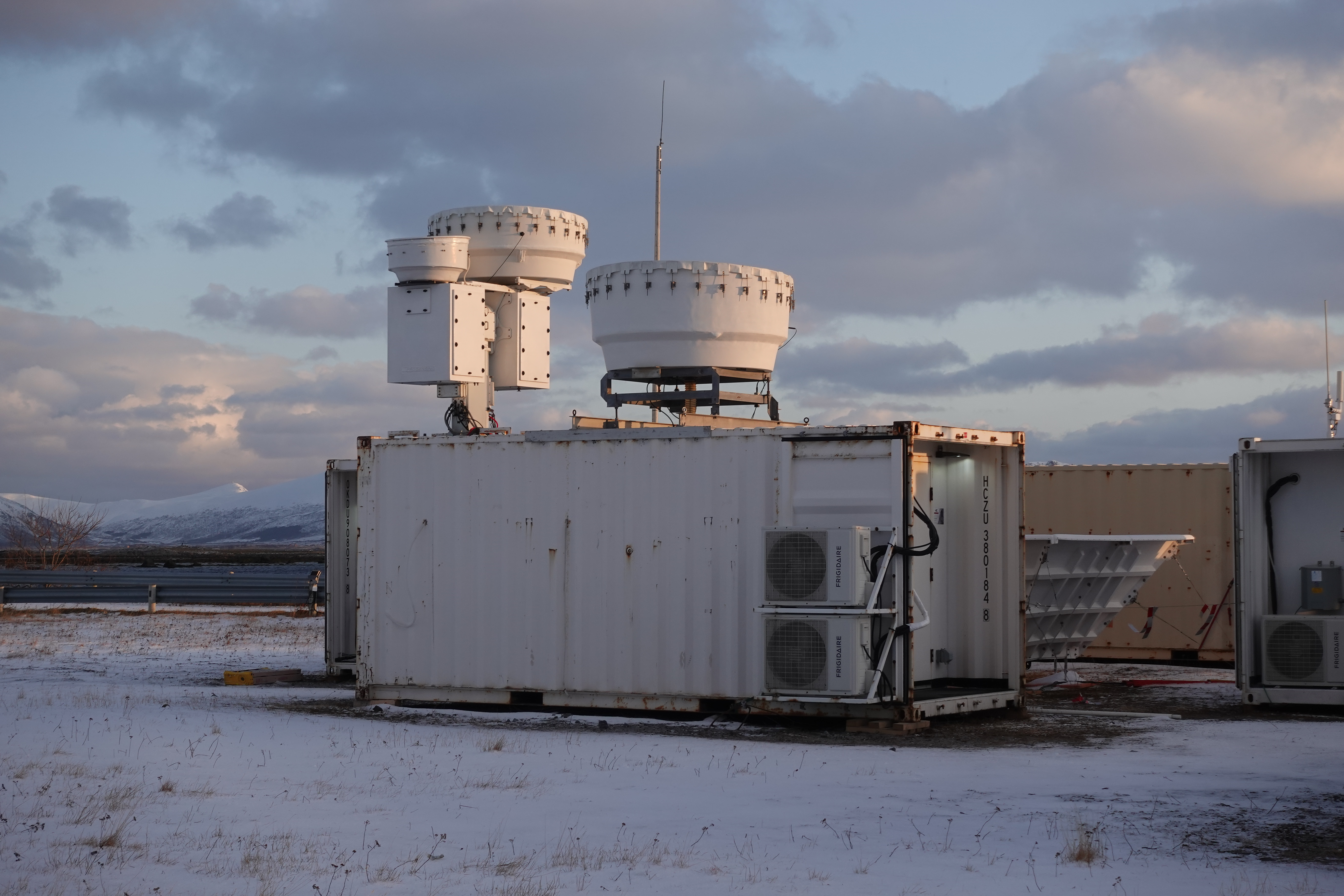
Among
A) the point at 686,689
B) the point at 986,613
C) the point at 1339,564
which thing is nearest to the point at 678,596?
the point at 686,689

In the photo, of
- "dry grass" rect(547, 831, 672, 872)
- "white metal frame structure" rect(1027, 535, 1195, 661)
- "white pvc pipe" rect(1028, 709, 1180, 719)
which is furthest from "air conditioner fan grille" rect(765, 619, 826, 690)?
"dry grass" rect(547, 831, 672, 872)

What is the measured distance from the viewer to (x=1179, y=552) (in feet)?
71.5

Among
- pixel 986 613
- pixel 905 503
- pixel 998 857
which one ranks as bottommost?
pixel 998 857

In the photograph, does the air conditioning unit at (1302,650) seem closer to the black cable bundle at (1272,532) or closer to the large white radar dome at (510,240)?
the black cable bundle at (1272,532)

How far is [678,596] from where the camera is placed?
15.3m

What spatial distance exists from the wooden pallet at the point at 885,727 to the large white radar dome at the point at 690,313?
5320 mm

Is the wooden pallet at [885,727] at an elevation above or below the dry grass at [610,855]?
above

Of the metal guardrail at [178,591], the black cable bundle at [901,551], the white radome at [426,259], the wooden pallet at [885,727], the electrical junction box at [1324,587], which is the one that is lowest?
the wooden pallet at [885,727]

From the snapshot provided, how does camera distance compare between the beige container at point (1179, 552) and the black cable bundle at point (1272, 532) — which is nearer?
the black cable bundle at point (1272, 532)

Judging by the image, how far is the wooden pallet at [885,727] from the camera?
47.0ft

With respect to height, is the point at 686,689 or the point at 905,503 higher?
the point at 905,503

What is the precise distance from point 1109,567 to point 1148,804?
26.6 ft

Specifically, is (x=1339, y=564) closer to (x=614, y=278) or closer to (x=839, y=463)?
(x=839, y=463)

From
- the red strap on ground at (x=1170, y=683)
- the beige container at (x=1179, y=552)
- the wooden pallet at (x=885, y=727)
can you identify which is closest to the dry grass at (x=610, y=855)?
the wooden pallet at (x=885, y=727)
